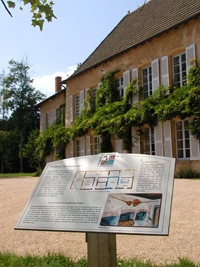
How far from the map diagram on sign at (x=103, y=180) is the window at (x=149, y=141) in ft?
31.0

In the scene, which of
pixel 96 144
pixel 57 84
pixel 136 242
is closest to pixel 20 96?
pixel 57 84

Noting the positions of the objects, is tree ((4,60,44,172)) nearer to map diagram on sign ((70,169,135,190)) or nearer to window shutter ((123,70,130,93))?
window shutter ((123,70,130,93))

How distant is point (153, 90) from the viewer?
11961 mm

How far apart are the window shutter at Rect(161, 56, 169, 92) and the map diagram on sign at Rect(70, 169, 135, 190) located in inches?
372

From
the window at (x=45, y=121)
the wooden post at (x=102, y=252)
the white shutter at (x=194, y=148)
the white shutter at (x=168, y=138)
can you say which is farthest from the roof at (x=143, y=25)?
the wooden post at (x=102, y=252)

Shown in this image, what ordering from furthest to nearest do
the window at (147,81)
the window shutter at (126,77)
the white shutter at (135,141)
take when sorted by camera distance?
the window shutter at (126,77)
the window at (147,81)
the white shutter at (135,141)

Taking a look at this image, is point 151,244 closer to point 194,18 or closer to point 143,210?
point 143,210

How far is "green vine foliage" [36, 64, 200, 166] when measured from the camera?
10.0 meters

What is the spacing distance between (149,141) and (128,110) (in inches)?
70.6

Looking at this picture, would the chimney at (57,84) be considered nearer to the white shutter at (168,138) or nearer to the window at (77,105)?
the window at (77,105)

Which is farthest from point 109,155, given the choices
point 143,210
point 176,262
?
point 176,262

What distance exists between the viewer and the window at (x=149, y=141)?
11.9 m

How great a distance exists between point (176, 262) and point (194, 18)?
9666 mm

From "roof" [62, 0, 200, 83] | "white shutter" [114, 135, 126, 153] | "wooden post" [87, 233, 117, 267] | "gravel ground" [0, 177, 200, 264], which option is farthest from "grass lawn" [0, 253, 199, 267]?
"white shutter" [114, 135, 126, 153]
